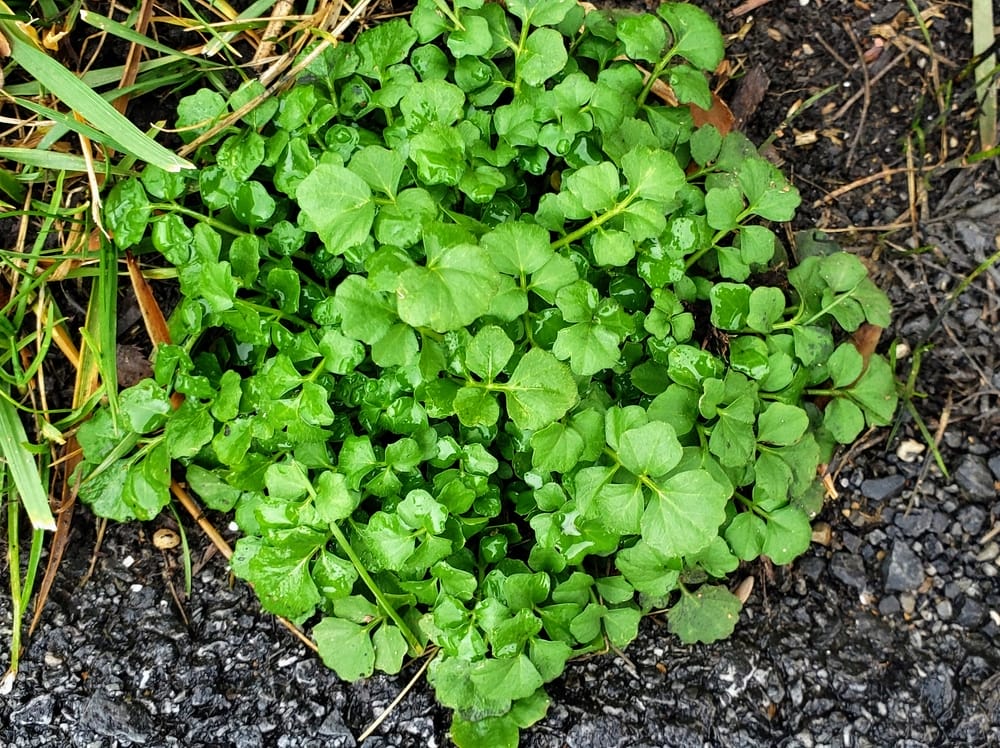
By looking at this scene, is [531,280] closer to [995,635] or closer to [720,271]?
[720,271]

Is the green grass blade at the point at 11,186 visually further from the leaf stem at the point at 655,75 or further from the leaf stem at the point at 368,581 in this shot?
the leaf stem at the point at 655,75

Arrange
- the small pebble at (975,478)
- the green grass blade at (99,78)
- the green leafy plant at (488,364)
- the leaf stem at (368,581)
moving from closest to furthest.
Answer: the green leafy plant at (488,364), the leaf stem at (368,581), the green grass blade at (99,78), the small pebble at (975,478)

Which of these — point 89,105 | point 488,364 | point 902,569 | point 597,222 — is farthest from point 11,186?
point 902,569

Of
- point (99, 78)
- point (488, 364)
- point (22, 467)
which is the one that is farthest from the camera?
point (99, 78)

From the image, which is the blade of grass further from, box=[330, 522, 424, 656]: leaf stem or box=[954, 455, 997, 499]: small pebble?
box=[330, 522, 424, 656]: leaf stem

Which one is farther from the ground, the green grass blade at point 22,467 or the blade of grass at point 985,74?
the blade of grass at point 985,74

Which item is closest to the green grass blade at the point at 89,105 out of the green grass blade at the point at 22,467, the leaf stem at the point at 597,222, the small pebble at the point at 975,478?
the green grass blade at the point at 22,467

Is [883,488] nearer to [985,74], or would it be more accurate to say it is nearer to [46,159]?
[985,74]

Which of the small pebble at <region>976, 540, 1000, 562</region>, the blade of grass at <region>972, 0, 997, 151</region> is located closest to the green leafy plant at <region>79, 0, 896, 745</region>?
the small pebble at <region>976, 540, 1000, 562</region>
